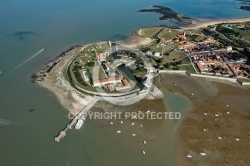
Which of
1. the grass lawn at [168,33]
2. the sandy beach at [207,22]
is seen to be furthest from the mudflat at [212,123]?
the sandy beach at [207,22]

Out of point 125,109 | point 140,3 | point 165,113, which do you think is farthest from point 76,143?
point 140,3

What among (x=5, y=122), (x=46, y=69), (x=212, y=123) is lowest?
(x=212, y=123)

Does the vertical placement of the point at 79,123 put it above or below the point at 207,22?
below

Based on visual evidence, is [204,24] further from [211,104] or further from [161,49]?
[211,104]

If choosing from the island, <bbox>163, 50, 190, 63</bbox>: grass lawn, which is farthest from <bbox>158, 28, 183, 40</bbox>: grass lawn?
<bbox>163, 50, 190, 63</bbox>: grass lawn

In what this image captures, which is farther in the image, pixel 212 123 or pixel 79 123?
pixel 212 123

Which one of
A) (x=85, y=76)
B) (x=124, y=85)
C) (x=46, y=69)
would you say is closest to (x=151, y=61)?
(x=124, y=85)

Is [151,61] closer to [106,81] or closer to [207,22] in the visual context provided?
[106,81]

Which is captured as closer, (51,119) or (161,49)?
(51,119)

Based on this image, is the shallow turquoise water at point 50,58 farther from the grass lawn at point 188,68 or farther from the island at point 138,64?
the grass lawn at point 188,68
